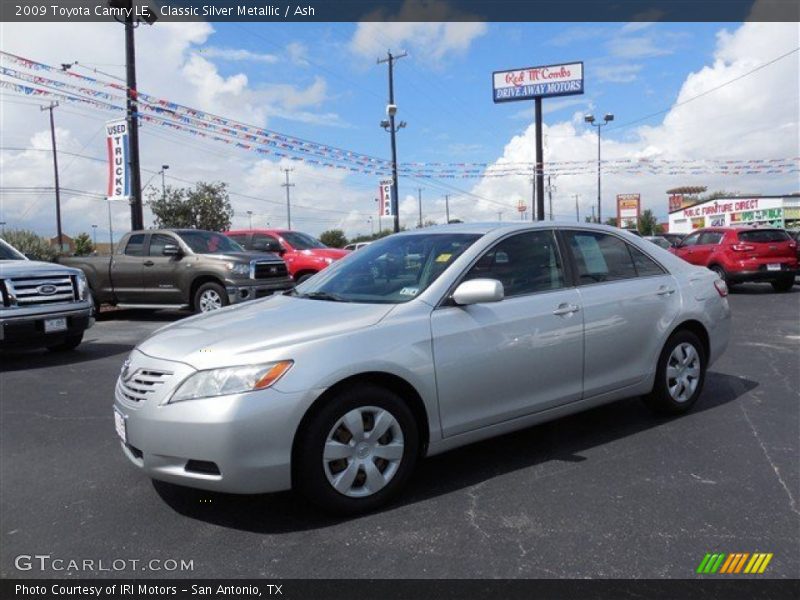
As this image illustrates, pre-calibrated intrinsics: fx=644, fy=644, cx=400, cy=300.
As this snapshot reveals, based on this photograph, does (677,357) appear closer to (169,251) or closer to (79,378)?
(79,378)

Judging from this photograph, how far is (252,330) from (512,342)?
5.09ft

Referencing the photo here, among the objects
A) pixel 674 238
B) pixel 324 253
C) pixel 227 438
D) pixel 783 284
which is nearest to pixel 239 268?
pixel 324 253

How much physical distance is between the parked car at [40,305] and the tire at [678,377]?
6.91m

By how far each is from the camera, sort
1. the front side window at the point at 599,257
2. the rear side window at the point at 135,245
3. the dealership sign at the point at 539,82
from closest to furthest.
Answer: the front side window at the point at 599,257
the rear side window at the point at 135,245
the dealership sign at the point at 539,82

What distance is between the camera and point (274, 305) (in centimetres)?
408

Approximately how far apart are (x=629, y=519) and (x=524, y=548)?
65cm

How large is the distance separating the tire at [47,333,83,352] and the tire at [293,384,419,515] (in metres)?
6.77

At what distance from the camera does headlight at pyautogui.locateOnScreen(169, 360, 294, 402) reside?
315 cm

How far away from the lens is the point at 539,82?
125ft

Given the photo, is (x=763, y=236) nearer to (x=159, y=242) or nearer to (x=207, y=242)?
(x=207, y=242)

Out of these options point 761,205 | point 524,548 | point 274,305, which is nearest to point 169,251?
point 274,305

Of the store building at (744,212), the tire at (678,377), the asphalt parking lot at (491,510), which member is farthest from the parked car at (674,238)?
the asphalt parking lot at (491,510)

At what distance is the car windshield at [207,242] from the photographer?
12148mm

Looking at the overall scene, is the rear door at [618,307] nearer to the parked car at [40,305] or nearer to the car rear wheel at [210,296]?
the parked car at [40,305]
